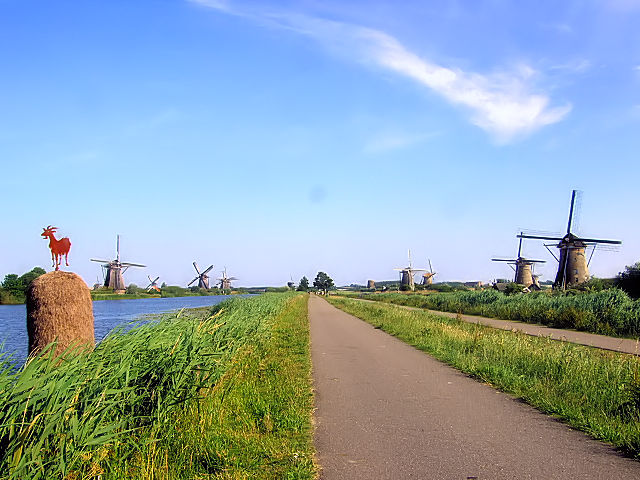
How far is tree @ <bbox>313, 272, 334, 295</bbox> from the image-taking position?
161 meters

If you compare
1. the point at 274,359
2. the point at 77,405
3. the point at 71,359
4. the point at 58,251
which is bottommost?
the point at 274,359

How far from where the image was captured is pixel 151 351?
6.61m

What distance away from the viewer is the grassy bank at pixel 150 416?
13.6ft

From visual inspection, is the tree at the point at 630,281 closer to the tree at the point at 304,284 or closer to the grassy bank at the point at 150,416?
the grassy bank at the point at 150,416

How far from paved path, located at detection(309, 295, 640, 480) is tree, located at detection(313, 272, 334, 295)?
491 ft

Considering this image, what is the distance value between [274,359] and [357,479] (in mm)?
8567

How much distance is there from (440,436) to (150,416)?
3.62 metres

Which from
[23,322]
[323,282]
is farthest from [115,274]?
[323,282]

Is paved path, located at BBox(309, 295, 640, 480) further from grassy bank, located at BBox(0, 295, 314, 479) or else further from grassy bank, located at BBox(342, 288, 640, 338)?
grassy bank, located at BBox(342, 288, 640, 338)

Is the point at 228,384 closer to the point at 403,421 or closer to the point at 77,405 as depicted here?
the point at 403,421

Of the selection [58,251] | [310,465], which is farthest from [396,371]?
[58,251]

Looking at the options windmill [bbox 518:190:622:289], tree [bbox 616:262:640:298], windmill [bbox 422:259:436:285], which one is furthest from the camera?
windmill [bbox 422:259:436:285]

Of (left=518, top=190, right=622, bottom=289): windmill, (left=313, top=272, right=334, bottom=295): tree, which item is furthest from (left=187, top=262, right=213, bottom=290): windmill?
(left=518, top=190, right=622, bottom=289): windmill

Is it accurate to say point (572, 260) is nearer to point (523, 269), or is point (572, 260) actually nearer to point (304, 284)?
point (523, 269)
